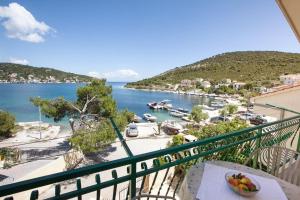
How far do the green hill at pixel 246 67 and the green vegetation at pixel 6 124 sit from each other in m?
46.7

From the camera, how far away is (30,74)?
229 ft

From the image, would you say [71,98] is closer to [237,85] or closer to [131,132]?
[131,132]

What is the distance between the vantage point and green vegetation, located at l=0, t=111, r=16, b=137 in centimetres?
2370

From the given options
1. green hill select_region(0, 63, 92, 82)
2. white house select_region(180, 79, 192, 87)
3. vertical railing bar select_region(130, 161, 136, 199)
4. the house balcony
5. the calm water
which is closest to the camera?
the house balcony

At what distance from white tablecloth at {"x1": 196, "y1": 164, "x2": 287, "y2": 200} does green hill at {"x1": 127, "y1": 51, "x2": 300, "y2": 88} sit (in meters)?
46.1

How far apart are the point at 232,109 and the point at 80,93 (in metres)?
23.9

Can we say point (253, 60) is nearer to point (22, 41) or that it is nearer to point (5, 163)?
point (5, 163)

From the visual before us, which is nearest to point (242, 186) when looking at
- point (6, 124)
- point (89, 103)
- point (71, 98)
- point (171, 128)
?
point (89, 103)

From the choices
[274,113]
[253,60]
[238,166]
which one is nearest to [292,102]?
[274,113]

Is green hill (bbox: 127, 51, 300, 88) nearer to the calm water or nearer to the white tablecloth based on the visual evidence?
the calm water

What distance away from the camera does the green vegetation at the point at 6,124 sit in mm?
23703

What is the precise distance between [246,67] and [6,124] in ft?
183

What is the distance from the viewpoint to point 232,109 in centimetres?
3266

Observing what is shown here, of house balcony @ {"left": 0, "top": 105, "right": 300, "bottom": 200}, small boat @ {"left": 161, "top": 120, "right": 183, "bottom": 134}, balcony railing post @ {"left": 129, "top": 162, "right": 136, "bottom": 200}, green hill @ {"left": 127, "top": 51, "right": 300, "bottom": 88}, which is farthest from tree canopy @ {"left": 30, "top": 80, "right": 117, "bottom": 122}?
green hill @ {"left": 127, "top": 51, "right": 300, "bottom": 88}
